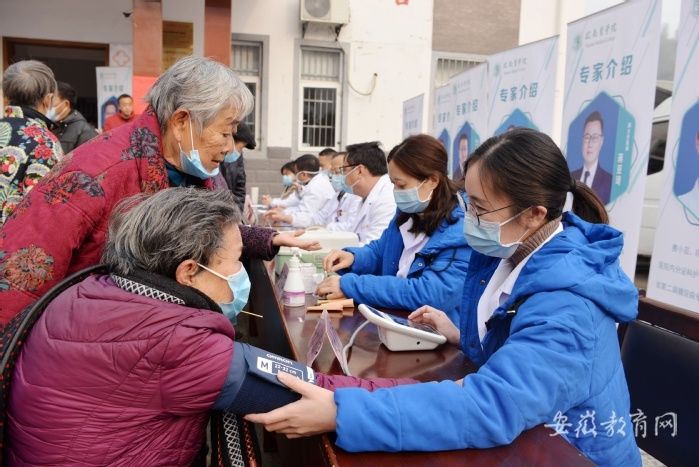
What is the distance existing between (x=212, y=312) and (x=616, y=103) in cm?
277

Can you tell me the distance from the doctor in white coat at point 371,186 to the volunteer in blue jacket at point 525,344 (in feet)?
7.33

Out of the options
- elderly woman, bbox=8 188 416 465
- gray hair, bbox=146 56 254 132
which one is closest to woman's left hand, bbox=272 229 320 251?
gray hair, bbox=146 56 254 132

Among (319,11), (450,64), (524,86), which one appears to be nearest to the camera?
(524,86)

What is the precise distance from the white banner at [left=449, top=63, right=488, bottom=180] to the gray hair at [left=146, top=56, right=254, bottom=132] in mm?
3656

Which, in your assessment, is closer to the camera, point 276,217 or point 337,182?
point 276,217

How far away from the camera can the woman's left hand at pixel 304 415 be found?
111cm

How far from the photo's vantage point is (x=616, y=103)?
Result: 317cm

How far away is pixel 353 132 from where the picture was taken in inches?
410

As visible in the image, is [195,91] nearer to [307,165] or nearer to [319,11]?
[307,165]

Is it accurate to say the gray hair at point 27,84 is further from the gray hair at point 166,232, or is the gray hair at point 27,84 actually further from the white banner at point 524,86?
the white banner at point 524,86

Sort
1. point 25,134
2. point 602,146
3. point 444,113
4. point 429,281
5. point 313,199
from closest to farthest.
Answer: point 429,281 < point 25,134 < point 602,146 < point 313,199 < point 444,113

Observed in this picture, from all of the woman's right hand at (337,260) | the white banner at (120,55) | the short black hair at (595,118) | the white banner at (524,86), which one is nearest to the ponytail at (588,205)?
the woman's right hand at (337,260)

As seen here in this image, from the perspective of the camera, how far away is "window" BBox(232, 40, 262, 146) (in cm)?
998

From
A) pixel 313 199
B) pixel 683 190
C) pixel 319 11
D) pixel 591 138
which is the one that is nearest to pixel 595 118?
pixel 591 138
